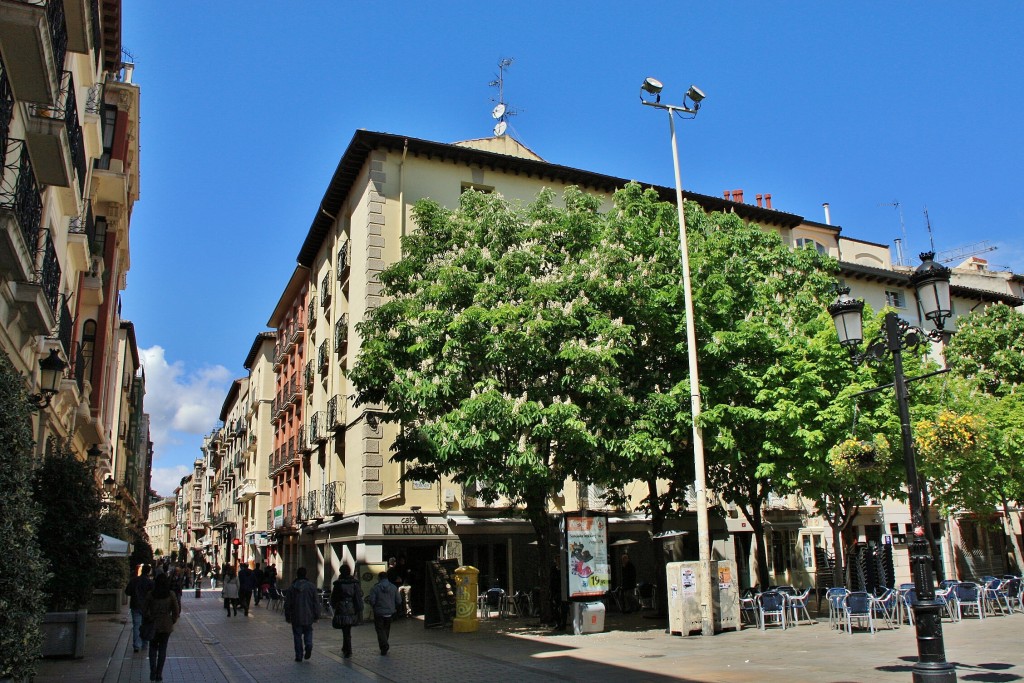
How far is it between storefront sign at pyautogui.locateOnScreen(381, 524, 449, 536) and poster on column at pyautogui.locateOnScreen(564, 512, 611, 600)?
6.85 m

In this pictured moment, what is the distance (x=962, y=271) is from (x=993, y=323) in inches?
648

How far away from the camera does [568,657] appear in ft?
45.4

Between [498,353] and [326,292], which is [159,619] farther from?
[326,292]

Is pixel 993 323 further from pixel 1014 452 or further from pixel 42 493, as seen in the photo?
pixel 42 493

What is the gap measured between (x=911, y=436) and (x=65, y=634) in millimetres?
14787

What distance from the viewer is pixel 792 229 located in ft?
110

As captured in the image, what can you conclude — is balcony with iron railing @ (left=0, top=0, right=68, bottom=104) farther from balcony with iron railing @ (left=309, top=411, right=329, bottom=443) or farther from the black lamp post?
balcony with iron railing @ (left=309, top=411, right=329, bottom=443)

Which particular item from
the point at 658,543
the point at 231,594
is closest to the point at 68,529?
the point at 231,594

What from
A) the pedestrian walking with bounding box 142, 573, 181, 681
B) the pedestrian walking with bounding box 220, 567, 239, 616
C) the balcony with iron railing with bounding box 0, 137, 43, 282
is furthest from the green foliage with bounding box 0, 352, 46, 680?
the pedestrian walking with bounding box 220, 567, 239, 616

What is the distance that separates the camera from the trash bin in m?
17.5

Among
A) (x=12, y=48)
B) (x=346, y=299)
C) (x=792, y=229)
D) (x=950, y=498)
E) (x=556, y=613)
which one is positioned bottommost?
(x=556, y=613)

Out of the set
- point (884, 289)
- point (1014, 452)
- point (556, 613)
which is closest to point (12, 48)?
point (556, 613)

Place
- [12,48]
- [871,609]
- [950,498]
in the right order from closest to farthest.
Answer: [12,48], [871,609], [950,498]

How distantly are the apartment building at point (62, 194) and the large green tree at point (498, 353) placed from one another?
6.45 meters
